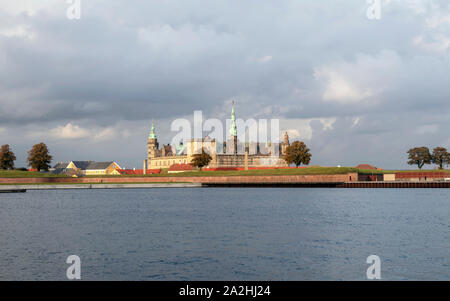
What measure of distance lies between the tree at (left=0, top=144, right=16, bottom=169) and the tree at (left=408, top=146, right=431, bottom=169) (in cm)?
11776

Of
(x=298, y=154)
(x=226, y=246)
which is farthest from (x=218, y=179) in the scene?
(x=226, y=246)

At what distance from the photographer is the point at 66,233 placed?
3528 cm

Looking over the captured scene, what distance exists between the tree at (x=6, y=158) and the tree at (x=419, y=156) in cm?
11776

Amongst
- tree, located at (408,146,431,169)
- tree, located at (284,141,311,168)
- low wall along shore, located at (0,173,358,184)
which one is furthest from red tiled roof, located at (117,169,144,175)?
tree, located at (408,146,431,169)

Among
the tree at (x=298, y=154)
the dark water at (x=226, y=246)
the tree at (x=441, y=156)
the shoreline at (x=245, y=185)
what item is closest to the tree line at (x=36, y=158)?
the shoreline at (x=245, y=185)

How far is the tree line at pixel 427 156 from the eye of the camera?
14588 cm

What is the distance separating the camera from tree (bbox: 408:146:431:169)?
5876 inches

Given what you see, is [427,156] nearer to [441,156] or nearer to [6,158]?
[441,156]

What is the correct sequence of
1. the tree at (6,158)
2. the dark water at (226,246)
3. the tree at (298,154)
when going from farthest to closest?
the tree at (6,158)
the tree at (298,154)
the dark water at (226,246)

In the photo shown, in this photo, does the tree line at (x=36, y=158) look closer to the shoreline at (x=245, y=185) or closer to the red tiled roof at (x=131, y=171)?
the shoreline at (x=245, y=185)

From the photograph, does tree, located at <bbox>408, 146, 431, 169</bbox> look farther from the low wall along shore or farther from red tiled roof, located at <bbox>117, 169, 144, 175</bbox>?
red tiled roof, located at <bbox>117, 169, 144, 175</bbox>
